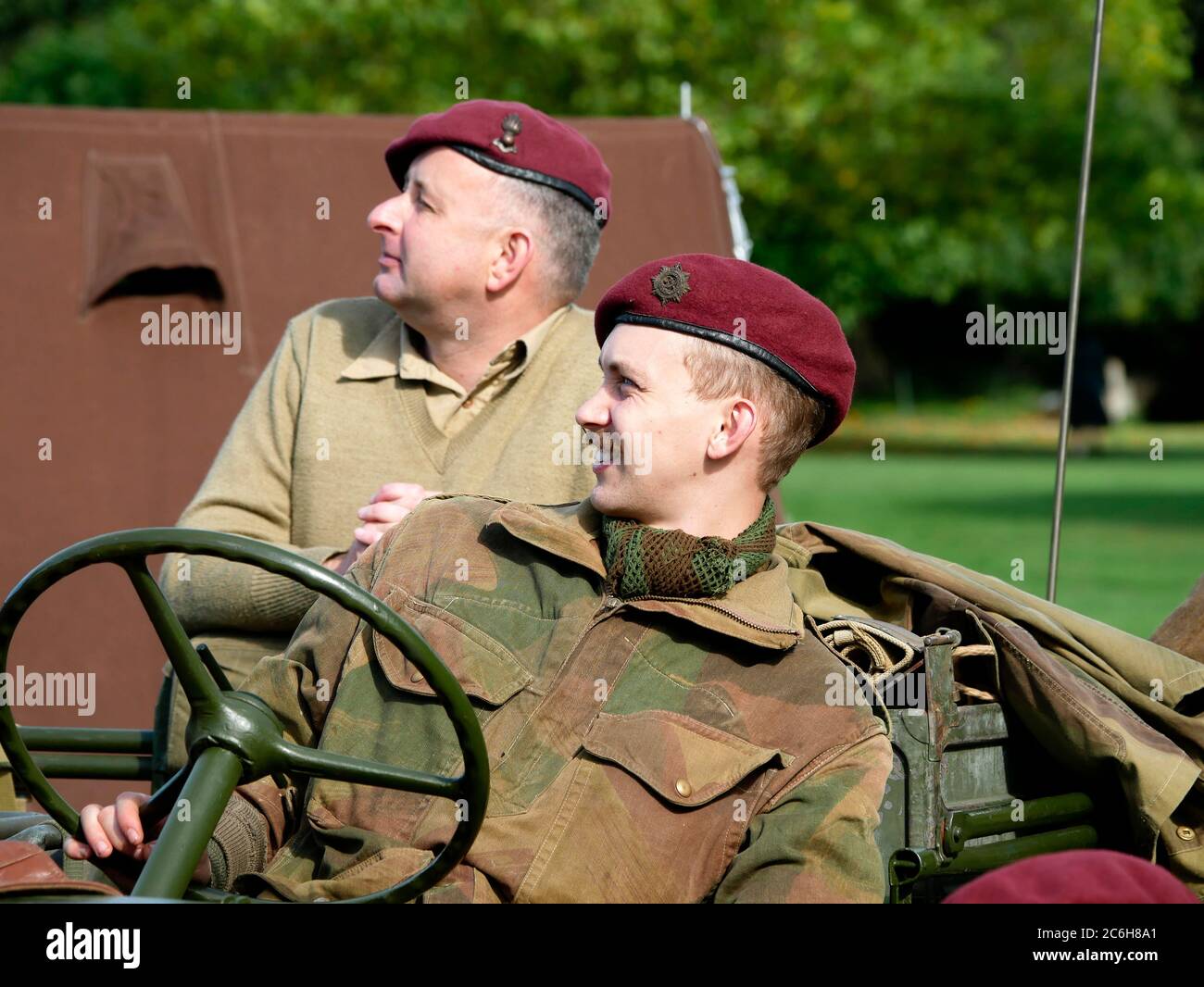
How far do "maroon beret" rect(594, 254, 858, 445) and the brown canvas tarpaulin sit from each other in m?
3.07

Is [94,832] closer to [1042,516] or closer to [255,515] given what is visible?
[255,515]

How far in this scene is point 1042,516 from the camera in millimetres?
15836

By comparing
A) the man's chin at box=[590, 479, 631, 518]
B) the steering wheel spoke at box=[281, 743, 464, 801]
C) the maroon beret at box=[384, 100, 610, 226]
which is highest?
the maroon beret at box=[384, 100, 610, 226]

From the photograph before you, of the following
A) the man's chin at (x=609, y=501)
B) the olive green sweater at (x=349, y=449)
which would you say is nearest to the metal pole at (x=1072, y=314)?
the olive green sweater at (x=349, y=449)

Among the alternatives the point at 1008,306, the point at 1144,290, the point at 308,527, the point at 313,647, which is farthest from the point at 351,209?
the point at 1008,306

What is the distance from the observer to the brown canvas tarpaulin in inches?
216

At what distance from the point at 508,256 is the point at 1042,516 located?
41.9 ft

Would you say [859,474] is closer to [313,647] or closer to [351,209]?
[351,209]

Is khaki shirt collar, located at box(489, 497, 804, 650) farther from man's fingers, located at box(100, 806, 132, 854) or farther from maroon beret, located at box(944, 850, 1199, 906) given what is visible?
maroon beret, located at box(944, 850, 1199, 906)

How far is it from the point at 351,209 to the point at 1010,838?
365cm

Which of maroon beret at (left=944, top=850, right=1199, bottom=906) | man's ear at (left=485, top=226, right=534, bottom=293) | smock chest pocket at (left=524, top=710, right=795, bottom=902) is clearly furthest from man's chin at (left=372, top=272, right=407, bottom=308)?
maroon beret at (left=944, top=850, right=1199, bottom=906)

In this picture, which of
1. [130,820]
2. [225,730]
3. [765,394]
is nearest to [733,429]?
[765,394]

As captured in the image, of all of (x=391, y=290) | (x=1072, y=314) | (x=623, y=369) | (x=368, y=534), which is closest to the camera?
(x=623, y=369)

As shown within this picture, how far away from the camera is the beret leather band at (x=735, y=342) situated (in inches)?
105
